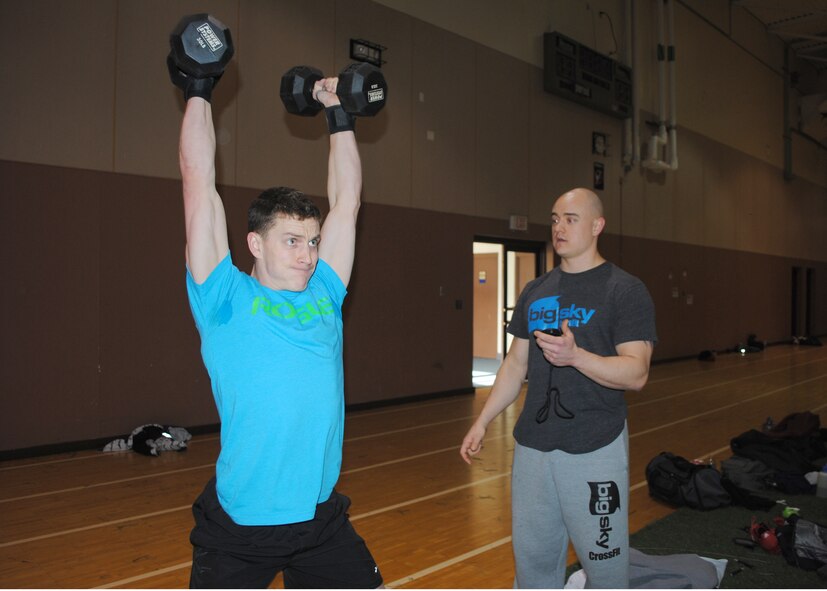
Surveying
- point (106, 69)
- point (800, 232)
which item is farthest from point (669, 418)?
point (800, 232)

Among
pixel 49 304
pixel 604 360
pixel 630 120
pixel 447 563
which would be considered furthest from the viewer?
pixel 630 120

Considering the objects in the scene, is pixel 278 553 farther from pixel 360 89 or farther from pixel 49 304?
pixel 49 304

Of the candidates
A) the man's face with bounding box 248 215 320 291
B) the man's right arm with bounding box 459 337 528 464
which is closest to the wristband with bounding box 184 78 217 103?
the man's face with bounding box 248 215 320 291

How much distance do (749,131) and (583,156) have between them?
7.00 metres

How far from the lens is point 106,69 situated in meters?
5.21

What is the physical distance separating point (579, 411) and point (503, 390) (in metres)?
0.36

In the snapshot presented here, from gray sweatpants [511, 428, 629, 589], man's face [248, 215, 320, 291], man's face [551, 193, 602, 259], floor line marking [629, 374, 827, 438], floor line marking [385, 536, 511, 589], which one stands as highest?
man's face [551, 193, 602, 259]

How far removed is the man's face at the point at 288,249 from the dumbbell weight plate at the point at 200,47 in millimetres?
440

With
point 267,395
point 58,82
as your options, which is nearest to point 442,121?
point 58,82

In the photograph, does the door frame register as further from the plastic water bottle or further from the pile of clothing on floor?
the plastic water bottle

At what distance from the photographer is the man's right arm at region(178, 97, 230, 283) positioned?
1492mm

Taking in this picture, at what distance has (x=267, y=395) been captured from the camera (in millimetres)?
1473

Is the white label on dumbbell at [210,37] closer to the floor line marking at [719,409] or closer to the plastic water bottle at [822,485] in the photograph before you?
the plastic water bottle at [822,485]

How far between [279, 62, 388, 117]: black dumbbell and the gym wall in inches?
146
